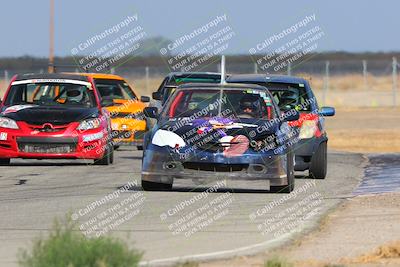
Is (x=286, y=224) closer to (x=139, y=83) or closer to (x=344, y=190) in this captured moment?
(x=344, y=190)

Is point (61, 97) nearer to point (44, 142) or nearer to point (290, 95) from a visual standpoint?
point (44, 142)

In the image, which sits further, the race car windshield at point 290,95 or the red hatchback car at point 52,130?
the red hatchback car at point 52,130

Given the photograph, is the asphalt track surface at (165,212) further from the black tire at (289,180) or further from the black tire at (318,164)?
the black tire at (318,164)

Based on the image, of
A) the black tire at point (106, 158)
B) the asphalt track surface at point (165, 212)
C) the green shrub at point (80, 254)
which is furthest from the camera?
the black tire at point (106, 158)

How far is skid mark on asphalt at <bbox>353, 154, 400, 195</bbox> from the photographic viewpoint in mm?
17141

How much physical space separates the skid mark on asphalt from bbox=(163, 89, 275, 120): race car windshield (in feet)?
5.66

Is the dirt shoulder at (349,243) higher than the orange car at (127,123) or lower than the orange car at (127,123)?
higher

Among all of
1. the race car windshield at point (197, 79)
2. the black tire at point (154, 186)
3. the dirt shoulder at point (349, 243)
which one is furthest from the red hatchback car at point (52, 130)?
the dirt shoulder at point (349, 243)

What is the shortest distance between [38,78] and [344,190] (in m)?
7.34

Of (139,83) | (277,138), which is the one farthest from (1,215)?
(139,83)

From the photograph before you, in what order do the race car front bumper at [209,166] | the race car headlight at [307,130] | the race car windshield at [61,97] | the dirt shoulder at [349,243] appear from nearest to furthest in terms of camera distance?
1. the dirt shoulder at [349,243]
2. the race car front bumper at [209,166]
3. the race car headlight at [307,130]
4. the race car windshield at [61,97]

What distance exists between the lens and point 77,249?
325 inches

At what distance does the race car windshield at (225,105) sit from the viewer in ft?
54.7

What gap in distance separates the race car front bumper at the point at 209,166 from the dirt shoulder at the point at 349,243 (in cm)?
157
